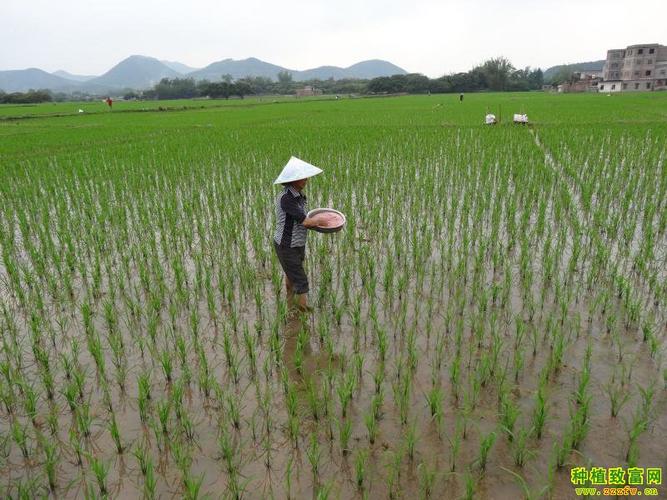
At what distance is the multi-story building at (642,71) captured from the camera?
44.8m

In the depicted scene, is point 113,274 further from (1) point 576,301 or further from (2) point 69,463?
(1) point 576,301

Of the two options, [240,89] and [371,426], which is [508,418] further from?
[240,89]

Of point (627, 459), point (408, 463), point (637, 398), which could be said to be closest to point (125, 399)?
point (408, 463)

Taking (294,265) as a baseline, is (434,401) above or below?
below

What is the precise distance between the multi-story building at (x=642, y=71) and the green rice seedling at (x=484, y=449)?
176ft

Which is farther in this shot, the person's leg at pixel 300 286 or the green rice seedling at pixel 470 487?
the person's leg at pixel 300 286

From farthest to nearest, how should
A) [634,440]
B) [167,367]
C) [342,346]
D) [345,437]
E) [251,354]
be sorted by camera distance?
[342,346] < [251,354] < [167,367] < [345,437] < [634,440]

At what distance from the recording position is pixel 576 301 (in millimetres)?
3283

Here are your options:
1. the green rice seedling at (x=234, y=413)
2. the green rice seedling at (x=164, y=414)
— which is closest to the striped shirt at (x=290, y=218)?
the green rice seedling at (x=234, y=413)

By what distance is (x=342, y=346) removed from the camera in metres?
2.87

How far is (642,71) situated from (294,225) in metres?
56.4

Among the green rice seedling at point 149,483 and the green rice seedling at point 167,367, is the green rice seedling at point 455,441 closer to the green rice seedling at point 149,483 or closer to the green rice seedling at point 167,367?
the green rice seedling at point 149,483

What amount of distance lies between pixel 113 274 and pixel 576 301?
3704 millimetres

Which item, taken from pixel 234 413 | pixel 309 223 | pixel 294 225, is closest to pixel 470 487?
pixel 234 413
